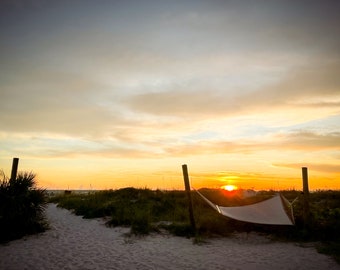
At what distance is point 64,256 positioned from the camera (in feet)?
27.1

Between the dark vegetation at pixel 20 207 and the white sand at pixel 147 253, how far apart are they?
62cm

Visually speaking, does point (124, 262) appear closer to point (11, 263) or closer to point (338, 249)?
point (11, 263)

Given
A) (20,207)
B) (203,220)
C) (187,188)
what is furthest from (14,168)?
(203,220)

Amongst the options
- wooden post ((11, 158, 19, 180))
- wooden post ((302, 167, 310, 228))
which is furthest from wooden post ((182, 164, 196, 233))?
wooden post ((11, 158, 19, 180))

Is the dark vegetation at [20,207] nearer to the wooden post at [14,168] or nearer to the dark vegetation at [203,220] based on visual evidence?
the wooden post at [14,168]

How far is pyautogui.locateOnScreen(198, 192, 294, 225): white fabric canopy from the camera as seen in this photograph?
37.3 ft

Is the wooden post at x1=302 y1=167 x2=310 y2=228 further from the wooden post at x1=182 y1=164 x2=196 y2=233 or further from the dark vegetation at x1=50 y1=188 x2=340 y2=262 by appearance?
the wooden post at x1=182 y1=164 x2=196 y2=233

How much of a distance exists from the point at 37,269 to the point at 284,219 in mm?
8738

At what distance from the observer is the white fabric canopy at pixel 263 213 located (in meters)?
11.4

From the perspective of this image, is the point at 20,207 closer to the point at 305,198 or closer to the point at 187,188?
the point at 187,188

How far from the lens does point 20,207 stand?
1115 centimetres

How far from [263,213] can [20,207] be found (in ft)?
31.3

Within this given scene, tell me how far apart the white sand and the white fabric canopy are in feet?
2.55

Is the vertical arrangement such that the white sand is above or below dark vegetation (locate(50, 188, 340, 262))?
below
